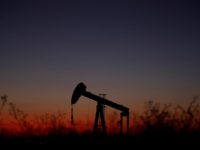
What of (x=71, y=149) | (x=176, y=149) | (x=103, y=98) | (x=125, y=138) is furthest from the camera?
(x=125, y=138)

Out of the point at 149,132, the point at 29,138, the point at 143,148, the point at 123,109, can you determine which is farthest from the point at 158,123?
the point at 29,138

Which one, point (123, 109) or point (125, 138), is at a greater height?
point (123, 109)

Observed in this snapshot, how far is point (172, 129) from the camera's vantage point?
23.5 metres

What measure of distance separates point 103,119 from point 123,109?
4.67 feet

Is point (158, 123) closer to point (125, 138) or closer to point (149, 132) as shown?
point (149, 132)

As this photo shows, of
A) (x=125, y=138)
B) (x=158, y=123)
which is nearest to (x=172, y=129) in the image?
(x=158, y=123)

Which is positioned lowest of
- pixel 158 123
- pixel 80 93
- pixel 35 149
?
pixel 35 149

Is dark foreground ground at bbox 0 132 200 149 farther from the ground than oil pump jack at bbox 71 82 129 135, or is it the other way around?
oil pump jack at bbox 71 82 129 135

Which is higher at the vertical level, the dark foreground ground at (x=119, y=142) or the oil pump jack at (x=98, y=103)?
the oil pump jack at (x=98, y=103)

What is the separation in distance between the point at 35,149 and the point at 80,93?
4101mm

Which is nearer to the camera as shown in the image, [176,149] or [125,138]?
[176,149]

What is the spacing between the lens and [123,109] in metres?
20.9

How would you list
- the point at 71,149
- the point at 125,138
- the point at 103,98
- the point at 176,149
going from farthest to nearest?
the point at 125,138
the point at 103,98
the point at 71,149
the point at 176,149

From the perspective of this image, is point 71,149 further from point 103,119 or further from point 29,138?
point 29,138
